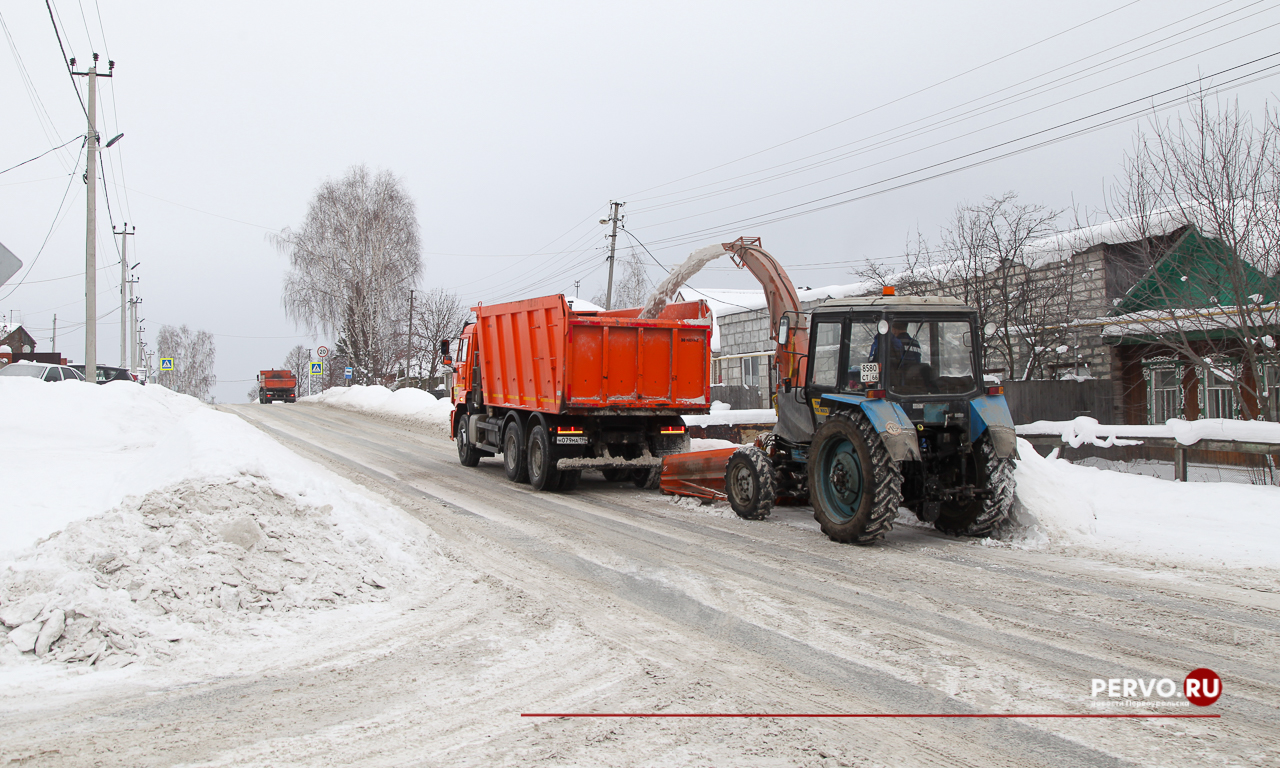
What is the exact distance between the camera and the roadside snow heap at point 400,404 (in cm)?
2619

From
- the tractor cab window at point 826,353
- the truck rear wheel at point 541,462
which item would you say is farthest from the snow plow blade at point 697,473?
the tractor cab window at point 826,353

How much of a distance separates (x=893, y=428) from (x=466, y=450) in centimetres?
976

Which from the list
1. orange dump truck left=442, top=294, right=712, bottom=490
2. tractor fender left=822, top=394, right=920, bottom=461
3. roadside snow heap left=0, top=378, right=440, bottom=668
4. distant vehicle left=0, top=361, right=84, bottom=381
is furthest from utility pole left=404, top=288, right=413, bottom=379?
tractor fender left=822, top=394, right=920, bottom=461

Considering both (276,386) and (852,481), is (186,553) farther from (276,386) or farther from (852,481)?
(276,386)

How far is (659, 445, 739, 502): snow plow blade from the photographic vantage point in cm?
1096

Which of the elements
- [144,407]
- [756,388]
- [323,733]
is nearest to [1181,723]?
[323,733]

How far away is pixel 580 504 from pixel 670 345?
8.89 ft

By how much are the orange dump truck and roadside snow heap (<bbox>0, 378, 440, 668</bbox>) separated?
4007 mm

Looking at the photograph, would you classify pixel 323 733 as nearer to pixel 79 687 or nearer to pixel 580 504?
pixel 79 687

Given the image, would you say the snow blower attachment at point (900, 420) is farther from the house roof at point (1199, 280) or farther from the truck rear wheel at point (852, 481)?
the house roof at point (1199, 280)

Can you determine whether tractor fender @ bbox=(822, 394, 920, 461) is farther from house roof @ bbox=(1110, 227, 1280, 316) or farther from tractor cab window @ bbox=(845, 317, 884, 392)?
house roof @ bbox=(1110, 227, 1280, 316)

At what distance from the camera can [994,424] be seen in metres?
8.07

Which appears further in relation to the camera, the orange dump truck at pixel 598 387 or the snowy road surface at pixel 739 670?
→ the orange dump truck at pixel 598 387

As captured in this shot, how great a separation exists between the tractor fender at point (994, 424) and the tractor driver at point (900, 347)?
2.43 feet
